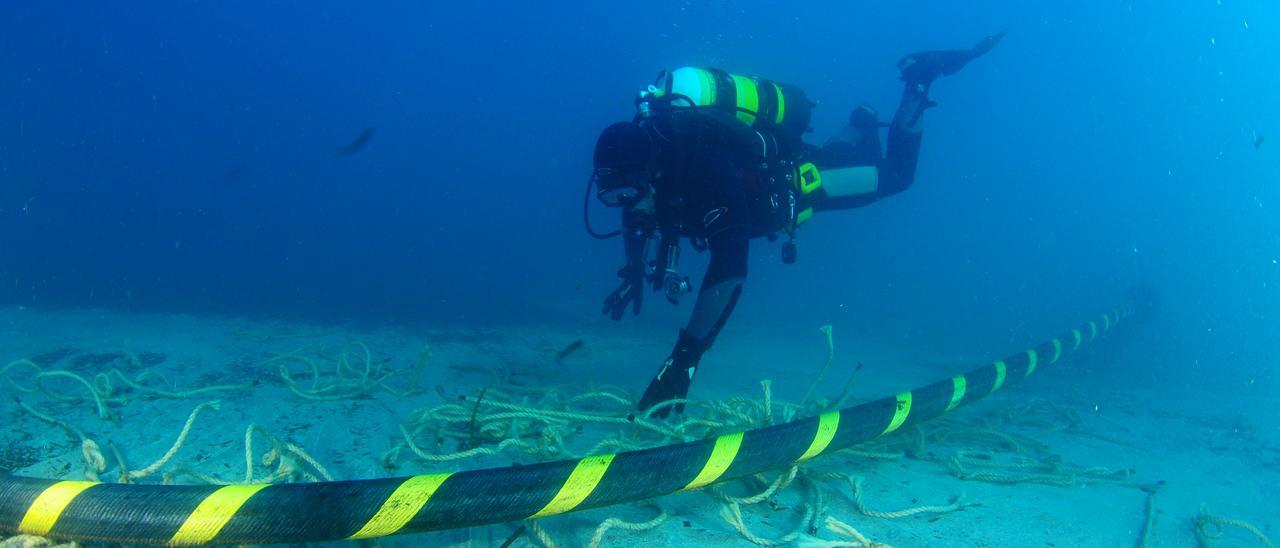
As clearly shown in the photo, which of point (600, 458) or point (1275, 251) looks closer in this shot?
point (600, 458)

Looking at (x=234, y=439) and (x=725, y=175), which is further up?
(x=725, y=175)

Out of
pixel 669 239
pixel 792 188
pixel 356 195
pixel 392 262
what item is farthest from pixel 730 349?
pixel 356 195

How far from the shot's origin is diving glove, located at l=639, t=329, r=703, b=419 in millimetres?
3393

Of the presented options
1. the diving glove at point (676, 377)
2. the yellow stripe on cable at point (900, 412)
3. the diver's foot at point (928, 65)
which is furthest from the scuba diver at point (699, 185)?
the diver's foot at point (928, 65)

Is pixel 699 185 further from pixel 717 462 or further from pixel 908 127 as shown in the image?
pixel 908 127

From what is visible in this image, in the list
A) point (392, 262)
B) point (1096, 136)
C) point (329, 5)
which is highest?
point (329, 5)

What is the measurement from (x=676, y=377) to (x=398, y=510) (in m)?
2.03

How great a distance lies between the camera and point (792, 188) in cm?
450

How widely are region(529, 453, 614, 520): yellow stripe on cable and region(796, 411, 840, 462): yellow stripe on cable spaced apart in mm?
937

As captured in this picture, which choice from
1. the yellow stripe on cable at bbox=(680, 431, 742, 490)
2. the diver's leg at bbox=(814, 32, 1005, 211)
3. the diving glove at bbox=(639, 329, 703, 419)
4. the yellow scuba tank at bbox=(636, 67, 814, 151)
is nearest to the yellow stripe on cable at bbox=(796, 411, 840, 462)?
the yellow stripe on cable at bbox=(680, 431, 742, 490)

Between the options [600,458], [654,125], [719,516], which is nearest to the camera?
[600,458]

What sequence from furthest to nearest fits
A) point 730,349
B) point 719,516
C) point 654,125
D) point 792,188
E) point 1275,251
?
point 1275,251
point 730,349
point 792,188
point 654,125
point 719,516

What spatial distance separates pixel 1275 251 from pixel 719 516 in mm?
49072

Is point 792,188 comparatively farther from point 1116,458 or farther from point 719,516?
point 719,516
